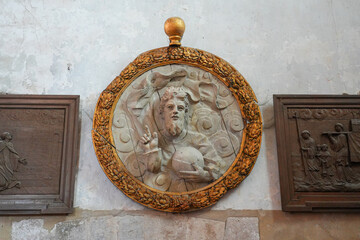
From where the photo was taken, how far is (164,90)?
2936 mm

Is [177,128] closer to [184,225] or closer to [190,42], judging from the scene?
Result: [184,225]

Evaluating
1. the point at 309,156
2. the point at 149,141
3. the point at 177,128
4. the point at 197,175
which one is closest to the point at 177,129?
the point at 177,128

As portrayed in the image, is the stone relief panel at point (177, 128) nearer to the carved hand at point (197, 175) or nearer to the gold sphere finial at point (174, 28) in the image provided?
the carved hand at point (197, 175)

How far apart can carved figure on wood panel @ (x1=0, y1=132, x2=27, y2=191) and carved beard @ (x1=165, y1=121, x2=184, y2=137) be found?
1.12m

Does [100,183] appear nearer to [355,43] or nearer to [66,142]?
[66,142]

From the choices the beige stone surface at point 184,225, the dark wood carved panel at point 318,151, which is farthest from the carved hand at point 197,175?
the dark wood carved panel at point 318,151

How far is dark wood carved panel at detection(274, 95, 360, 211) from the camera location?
274 centimetres

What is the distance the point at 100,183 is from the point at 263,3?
2097 millimetres

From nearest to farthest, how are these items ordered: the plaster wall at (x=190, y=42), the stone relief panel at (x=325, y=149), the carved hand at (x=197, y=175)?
the carved hand at (x=197, y=175) < the stone relief panel at (x=325, y=149) < the plaster wall at (x=190, y=42)

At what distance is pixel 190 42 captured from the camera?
3.17m

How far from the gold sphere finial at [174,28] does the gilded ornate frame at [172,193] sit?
6cm

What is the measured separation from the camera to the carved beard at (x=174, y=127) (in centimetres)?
274

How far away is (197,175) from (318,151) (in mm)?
971

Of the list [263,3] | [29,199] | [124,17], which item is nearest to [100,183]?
[29,199]
